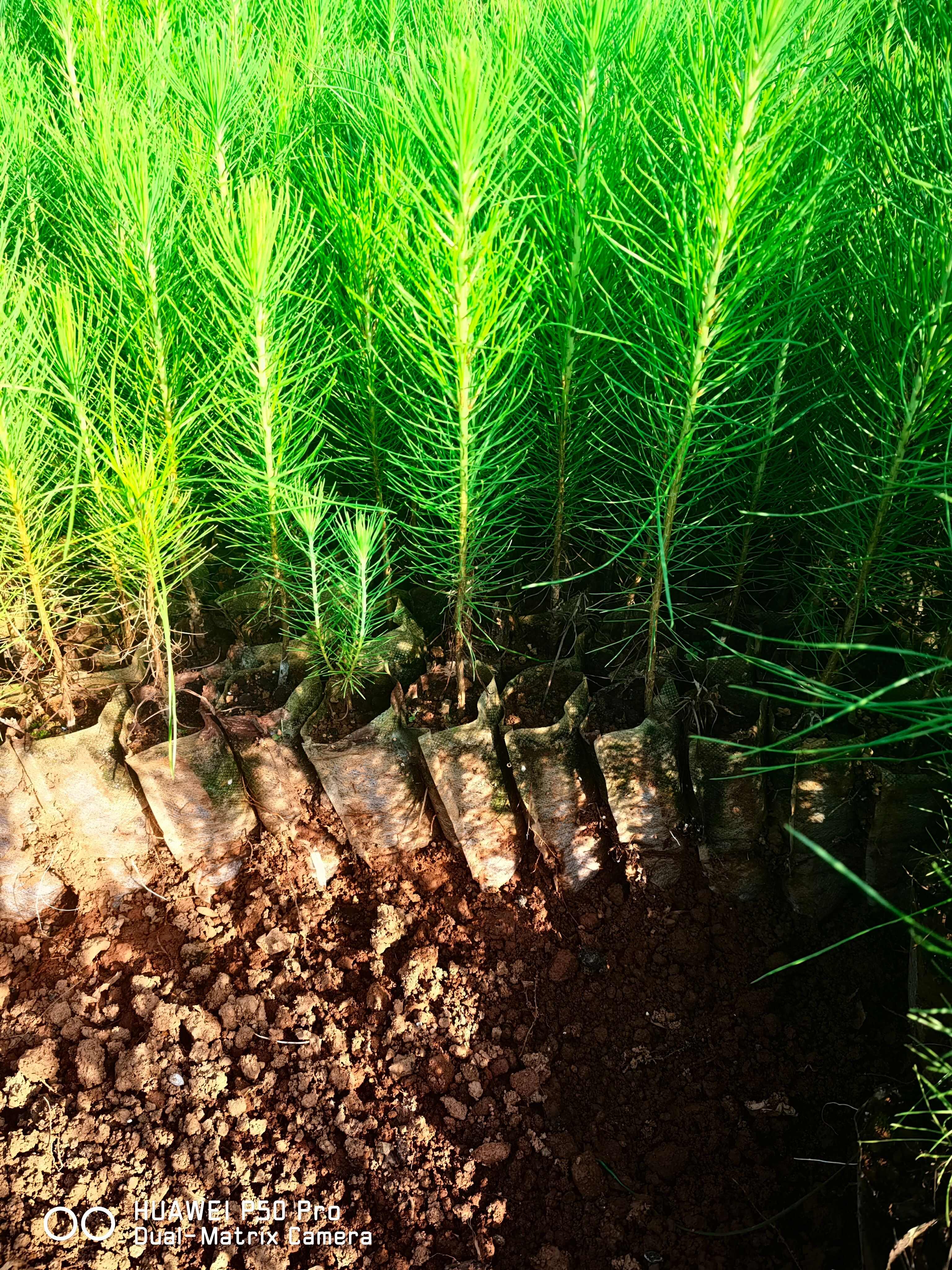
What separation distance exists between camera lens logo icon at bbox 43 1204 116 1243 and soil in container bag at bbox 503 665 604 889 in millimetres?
994

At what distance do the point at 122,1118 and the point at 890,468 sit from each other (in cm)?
175

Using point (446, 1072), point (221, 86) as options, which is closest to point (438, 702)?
point (446, 1072)

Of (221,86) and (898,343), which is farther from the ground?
(221,86)

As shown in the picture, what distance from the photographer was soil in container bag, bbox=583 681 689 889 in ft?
6.11

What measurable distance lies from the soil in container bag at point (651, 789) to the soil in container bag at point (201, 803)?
76 cm

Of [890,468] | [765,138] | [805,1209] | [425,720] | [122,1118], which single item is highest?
[765,138]

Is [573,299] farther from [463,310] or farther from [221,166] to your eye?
[221,166]

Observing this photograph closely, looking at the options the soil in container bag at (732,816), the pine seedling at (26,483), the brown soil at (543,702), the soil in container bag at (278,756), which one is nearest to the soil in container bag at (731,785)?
the soil in container bag at (732,816)

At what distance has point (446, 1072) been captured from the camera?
1.74m

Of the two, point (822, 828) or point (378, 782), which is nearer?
point (822, 828)

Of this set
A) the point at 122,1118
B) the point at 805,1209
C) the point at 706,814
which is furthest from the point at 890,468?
the point at 122,1118

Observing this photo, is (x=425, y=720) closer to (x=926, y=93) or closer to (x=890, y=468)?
(x=890, y=468)

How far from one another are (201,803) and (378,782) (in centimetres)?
39

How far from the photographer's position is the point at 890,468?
163 centimetres
